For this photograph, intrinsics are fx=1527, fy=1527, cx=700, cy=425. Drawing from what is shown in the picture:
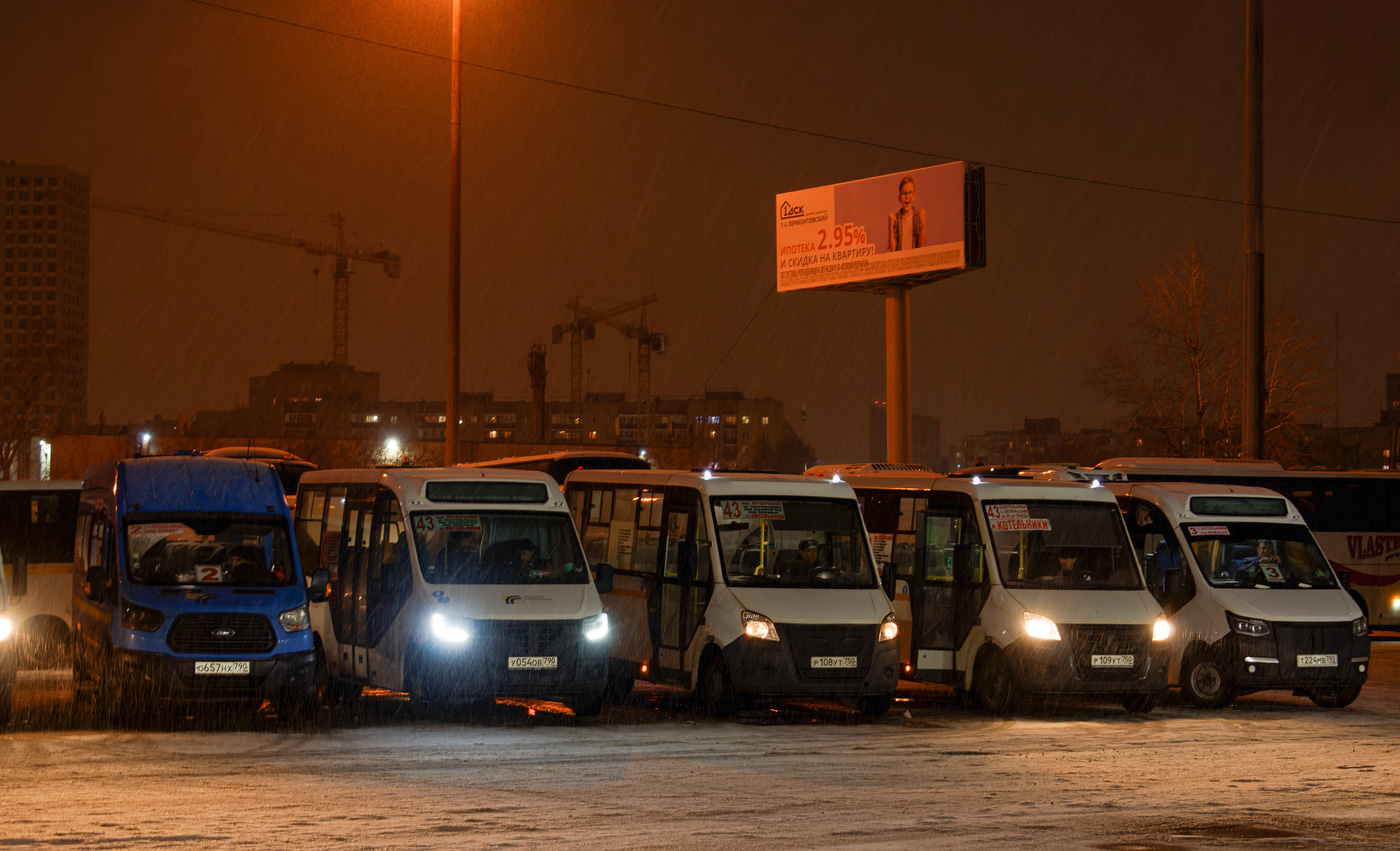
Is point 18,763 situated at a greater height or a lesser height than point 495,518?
lesser

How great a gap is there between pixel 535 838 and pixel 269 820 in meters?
1.73

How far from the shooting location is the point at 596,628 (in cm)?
1506

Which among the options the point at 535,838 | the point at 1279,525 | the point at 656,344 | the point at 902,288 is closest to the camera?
the point at 535,838

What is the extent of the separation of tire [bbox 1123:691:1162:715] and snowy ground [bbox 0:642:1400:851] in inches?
13.9

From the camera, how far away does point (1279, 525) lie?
18250mm

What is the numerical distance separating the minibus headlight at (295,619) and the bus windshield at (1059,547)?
288 inches

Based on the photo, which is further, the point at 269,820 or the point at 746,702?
the point at 746,702

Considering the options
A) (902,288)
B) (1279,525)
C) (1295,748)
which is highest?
(902,288)

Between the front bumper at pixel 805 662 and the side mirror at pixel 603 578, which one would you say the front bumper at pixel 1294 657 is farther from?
the side mirror at pixel 603 578

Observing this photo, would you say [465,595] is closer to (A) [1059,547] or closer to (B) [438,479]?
(B) [438,479]

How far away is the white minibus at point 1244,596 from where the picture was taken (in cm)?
1703

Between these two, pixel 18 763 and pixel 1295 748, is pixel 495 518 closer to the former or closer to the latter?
pixel 18 763

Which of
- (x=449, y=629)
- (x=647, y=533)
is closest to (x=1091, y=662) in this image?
(x=647, y=533)

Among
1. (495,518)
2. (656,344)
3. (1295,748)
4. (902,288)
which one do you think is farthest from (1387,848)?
(656,344)
